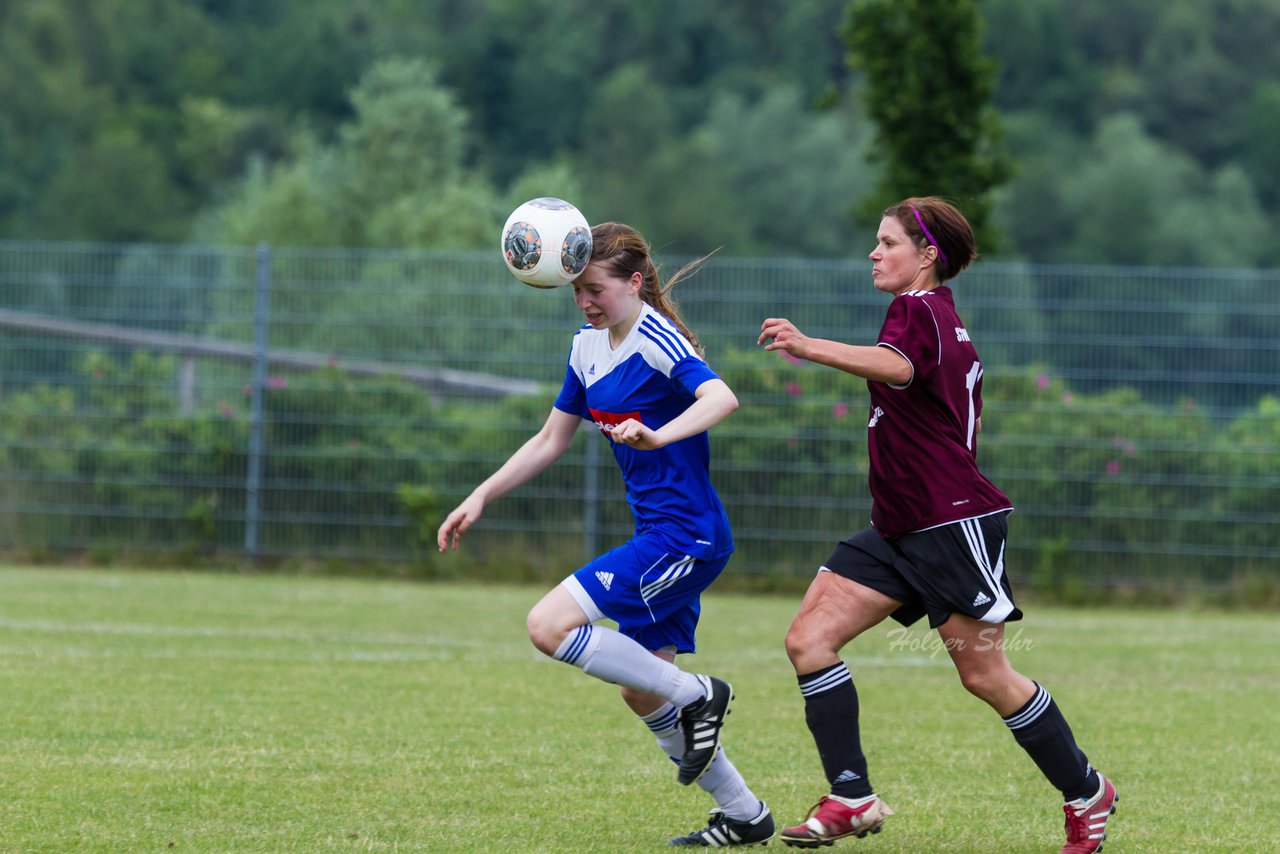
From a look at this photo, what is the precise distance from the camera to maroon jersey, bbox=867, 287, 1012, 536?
5.03m

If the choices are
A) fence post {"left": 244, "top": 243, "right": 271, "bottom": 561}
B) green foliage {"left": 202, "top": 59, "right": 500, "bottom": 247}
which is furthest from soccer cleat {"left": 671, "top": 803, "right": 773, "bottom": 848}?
green foliage {"left": 202, "top": 59, "right": 500, "bottom": 247}

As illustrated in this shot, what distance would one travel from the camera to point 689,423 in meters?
4.95

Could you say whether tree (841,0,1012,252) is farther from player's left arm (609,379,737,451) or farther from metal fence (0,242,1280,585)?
player's left arm (609,379,737,451)

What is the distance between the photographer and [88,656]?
8.93 m

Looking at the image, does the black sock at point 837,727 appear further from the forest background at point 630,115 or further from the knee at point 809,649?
the forest background at point 630,115

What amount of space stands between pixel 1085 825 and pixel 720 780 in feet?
3.47

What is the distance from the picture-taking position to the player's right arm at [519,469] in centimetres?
550

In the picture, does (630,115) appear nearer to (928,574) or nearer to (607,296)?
(607,296)

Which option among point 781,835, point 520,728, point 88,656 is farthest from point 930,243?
point 88,656

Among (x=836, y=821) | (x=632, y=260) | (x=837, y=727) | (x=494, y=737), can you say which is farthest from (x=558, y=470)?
(x=836, y=821)

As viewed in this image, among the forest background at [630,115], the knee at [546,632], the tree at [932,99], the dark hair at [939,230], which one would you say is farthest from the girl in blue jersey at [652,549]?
the forest background at [630,115]

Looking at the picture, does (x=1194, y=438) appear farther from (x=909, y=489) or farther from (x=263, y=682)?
(x=909, y=489)

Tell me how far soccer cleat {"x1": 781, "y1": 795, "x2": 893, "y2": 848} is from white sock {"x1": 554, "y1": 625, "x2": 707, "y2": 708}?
521 mm

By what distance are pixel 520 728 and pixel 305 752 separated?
1037mm
